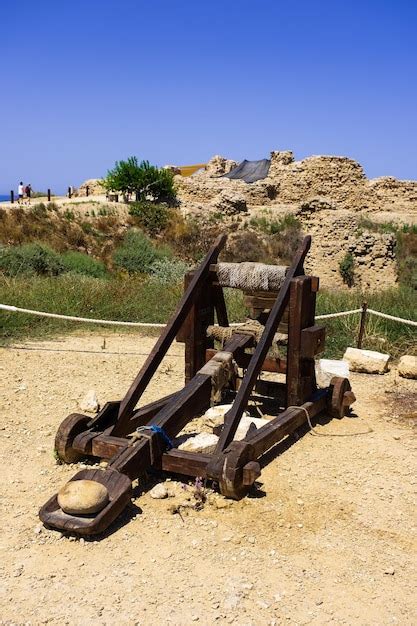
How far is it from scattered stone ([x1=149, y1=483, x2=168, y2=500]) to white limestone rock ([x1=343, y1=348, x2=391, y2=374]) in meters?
3.49

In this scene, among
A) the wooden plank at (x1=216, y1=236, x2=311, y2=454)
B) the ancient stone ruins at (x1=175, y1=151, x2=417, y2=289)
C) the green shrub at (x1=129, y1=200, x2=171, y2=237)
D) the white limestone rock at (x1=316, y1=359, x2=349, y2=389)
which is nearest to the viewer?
the wooden plank at (x1=216, y1=236, x2=311, y2=454)

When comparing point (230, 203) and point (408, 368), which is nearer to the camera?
point (408, 368)

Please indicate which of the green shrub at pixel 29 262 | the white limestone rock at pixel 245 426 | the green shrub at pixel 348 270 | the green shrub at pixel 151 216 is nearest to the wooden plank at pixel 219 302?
the white limestone rock at pixel 245 426

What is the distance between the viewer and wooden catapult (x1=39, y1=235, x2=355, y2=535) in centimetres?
339

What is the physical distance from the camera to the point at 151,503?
346 centimetres

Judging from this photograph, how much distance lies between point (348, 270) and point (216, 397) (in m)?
16.2

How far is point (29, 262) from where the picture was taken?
13.9 metres

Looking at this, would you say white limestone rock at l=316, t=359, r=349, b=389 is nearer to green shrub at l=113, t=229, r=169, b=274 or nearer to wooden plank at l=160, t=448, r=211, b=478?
wooden plank at l=160, t=448, r=211, b=478

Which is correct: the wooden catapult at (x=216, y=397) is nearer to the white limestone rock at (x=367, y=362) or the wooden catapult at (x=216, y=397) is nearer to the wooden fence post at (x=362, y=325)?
the white limestone rock at (x=367, y=362)

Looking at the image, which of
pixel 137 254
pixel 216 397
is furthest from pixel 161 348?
pixel 137 254

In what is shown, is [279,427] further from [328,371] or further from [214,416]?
[328,371]

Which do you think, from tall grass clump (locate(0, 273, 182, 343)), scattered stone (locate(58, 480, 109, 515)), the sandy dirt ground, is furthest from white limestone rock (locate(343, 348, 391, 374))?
scattered stone (locate(58, 480, 109, 515))

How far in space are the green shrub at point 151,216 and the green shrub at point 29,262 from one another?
260 inches

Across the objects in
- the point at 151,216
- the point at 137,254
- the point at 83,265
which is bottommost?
the point at 83,265
